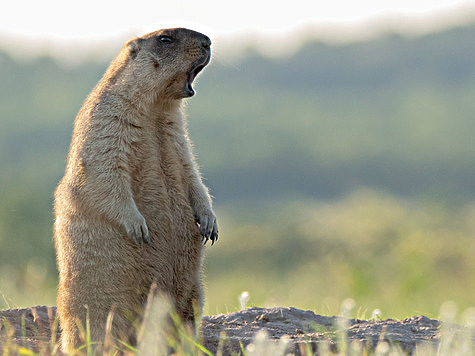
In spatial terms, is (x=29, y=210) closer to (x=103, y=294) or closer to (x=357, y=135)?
(x=103, y=294)

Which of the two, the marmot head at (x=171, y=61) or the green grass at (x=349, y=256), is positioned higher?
the green grass at (x=349, y=256)

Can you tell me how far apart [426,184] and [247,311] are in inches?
991

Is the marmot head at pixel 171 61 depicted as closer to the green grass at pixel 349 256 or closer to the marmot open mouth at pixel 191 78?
the marmot open mouth at pixel 191 78

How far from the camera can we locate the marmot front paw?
5.19 meters

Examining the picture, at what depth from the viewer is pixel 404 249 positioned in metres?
16.5

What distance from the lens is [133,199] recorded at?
4953 mm

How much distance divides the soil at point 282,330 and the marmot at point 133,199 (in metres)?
0.34

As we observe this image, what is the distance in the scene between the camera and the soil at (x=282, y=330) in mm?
4742

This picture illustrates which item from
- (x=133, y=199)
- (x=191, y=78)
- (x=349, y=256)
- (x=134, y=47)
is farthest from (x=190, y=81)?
(x=349, y=256)

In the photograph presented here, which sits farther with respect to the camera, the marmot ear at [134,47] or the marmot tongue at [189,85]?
the marmot ear at [134,47]

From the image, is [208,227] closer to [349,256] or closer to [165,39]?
[165,39]

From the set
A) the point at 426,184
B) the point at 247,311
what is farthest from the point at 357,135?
the point at 247,311

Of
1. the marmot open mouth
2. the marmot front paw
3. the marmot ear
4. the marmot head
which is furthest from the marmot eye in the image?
the marmot front paw

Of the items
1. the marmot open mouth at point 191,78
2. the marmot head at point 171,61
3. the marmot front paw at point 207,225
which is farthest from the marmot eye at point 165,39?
the marmot front paw at point 207,225
